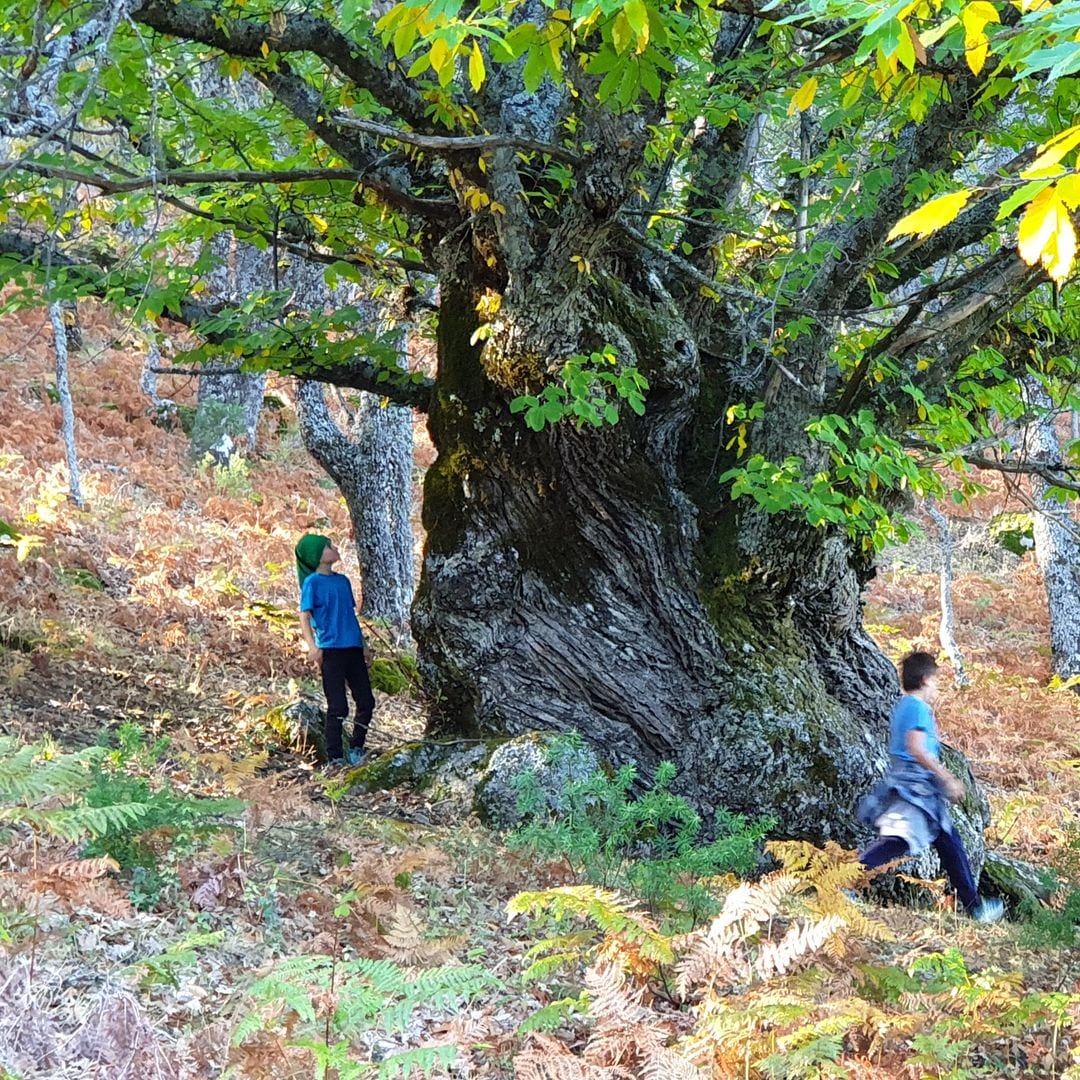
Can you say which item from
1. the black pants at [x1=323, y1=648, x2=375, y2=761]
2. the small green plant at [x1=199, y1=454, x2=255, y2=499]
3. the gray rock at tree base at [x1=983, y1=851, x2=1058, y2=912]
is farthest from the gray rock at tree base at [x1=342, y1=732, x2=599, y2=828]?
the small green plant at [x1=199, y1=454, x2=255, y2=499]

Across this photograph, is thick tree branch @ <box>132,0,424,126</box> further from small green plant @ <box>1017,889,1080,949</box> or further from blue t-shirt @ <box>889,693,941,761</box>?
small green plant @ <box>1017,889,1080,949</box>

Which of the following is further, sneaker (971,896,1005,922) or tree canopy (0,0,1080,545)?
sneaker (971,896,1005,922)

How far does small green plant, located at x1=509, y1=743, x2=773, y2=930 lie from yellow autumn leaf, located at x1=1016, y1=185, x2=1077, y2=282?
310 cm

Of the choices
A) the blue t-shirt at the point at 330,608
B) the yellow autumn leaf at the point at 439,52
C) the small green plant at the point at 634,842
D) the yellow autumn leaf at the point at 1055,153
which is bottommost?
the small green plant at the point at 634,842

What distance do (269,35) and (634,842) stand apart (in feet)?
16.1

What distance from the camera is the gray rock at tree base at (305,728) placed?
25.3 ft

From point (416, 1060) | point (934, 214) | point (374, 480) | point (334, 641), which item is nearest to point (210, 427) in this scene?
point (374, 480)

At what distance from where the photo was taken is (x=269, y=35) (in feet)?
17.2

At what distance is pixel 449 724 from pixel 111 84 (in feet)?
14.7

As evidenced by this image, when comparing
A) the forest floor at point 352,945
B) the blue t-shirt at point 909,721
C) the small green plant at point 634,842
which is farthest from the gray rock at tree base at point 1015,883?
the small green plant at point 634,842

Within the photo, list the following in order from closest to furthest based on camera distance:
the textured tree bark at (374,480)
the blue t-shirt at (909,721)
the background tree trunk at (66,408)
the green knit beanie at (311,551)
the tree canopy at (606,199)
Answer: the tree canopy at (606,199) < the blue t-shirt at (909,721) < the green knit beanie at (311,551) < the textured tree bark at (374,480) < the background tree trunk at (66,408)

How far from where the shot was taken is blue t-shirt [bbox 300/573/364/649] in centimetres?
750

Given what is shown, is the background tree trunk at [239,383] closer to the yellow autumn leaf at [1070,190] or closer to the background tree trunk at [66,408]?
the background tree trunk at [66,408]

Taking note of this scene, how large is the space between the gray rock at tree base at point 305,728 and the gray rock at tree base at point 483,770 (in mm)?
943
